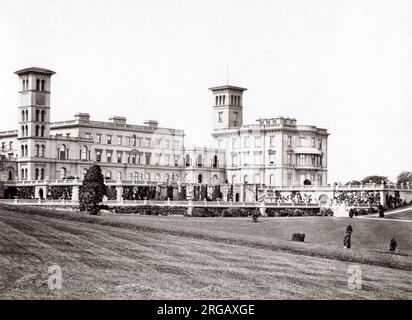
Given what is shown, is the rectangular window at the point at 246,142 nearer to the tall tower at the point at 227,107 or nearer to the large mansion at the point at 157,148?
the large mansion at the point at 157,148

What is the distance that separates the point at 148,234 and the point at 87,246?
18.5 ft

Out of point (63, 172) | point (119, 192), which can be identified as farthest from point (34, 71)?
point (119, 192)

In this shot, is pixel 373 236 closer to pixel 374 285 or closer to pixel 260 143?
pixel 374 285

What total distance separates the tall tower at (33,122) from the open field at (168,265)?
62187mm

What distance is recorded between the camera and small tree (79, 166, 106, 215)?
5641cm

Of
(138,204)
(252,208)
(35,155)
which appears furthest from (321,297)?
(35,155)

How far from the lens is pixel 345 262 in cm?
3241

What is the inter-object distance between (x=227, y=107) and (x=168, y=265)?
101 metres

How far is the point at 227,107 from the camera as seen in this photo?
126 metres

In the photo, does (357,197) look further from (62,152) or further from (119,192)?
(62,152)

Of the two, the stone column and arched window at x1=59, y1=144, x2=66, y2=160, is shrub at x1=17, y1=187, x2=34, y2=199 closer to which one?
the stone column

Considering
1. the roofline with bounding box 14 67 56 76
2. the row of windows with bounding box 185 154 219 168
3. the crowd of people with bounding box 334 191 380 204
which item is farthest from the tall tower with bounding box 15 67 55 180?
the crowd of people with bounding box 334 191 380 204

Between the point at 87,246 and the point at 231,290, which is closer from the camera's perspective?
the point at 231,290

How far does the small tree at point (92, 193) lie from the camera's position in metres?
56.4
